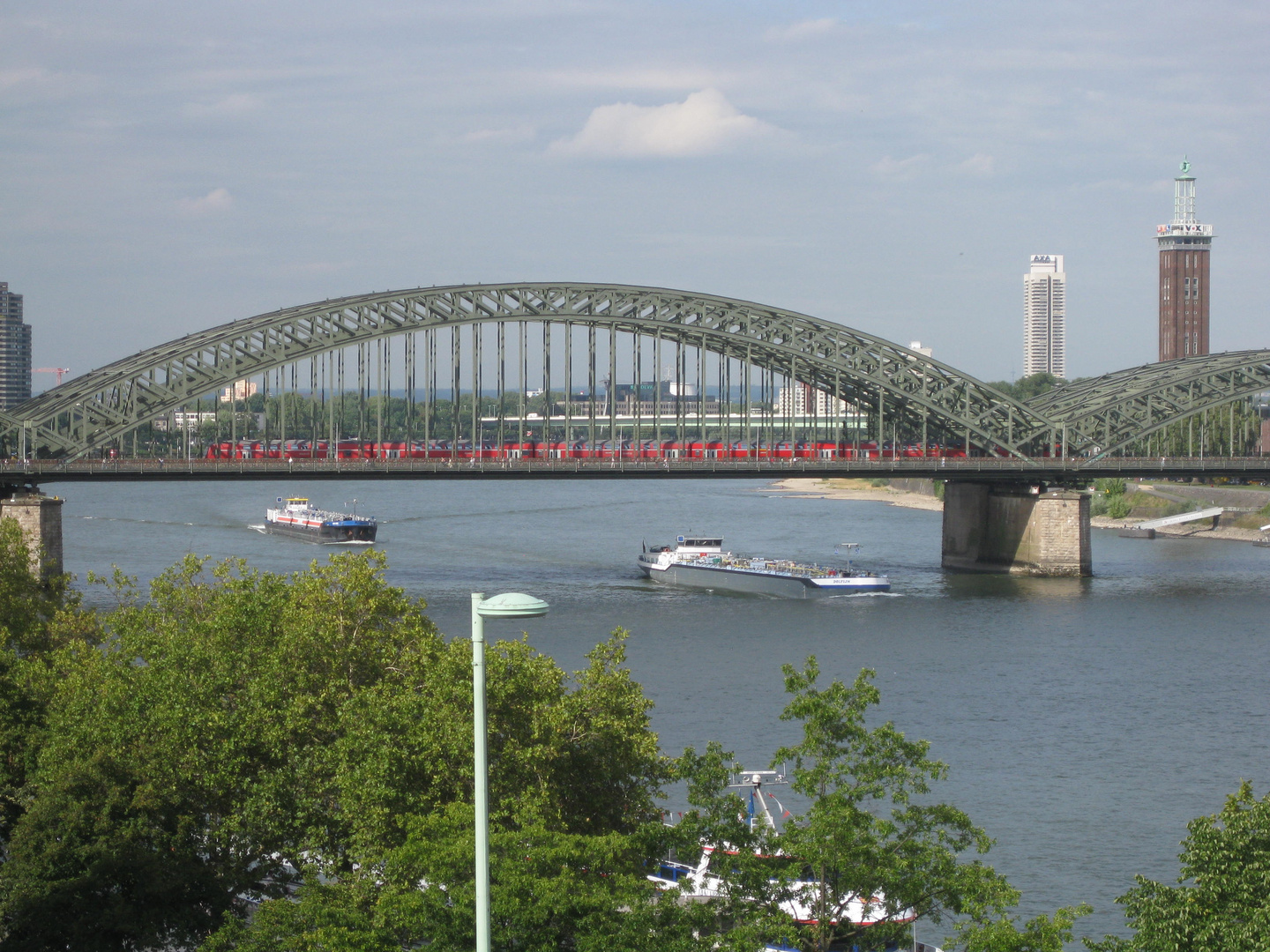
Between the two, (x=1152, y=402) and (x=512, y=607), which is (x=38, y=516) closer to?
(x=1152, y=402)

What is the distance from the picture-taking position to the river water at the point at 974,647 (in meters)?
33.9

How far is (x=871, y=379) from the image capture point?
86438 millimetres

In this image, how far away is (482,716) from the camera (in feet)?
41.8

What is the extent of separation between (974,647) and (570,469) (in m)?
25.2

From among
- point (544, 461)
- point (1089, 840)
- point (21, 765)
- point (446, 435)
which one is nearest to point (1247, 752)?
point (1089, 840)

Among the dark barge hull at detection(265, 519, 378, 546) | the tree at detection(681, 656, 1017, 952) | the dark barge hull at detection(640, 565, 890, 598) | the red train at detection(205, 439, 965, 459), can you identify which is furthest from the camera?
the dark barge hull at detection(265, 519, 378, 546)

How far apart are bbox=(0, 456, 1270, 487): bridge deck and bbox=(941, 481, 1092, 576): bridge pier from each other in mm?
1674

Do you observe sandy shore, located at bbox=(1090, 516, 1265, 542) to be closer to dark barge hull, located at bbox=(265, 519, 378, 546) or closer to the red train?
the red train

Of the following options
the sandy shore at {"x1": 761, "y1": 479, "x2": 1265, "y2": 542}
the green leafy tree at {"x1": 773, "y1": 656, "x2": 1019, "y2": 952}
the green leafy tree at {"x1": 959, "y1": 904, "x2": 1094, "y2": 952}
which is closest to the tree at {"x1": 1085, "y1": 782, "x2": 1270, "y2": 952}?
the green leafy tree at {"x1": 959, "y1": 904, "x2": 1094, "y2": 952}

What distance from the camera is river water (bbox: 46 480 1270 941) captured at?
33938 mm

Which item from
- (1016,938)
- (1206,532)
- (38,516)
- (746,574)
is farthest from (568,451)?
(1016,938)

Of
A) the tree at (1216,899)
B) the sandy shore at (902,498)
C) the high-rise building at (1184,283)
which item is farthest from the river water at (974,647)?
the high-rise building at (1184,283)

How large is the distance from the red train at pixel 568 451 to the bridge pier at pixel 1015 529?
3969mm

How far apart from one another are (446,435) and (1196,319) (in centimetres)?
8833
